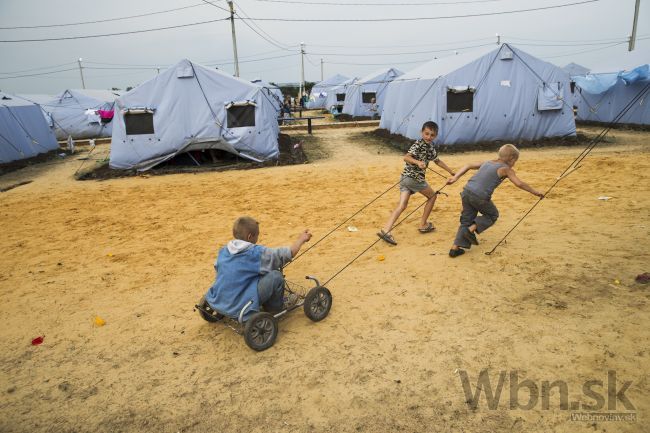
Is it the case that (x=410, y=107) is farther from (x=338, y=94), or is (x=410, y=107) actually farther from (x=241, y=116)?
(x=338, y=94)

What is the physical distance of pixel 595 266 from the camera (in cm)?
448

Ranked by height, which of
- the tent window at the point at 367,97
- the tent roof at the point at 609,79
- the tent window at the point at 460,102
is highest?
the tent roof at the point at 609,79

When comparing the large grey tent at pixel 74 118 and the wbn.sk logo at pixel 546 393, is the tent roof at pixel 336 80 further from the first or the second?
the wbn.sk logo at pixel 546 393

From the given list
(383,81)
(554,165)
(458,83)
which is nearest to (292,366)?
(554,165)

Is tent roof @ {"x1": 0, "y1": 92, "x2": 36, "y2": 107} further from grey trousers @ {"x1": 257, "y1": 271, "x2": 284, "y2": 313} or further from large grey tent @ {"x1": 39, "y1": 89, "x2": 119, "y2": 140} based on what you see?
grey trousers @ {"x1": 257, "y1": 271, "x2": 284, "y2": 313}

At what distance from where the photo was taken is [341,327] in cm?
369

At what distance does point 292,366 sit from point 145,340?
57.0 inches

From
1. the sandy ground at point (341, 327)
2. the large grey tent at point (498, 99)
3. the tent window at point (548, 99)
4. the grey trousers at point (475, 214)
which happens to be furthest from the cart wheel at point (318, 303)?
the tent window at point (548, 99)

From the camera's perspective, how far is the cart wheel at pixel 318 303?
12.0 feet

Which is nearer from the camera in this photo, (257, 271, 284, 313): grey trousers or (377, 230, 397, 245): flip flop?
(257, 271, 284, 313): grey trousers

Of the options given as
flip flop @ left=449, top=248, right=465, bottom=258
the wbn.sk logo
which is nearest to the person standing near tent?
flip flop @ left=449, top=248, right=465, bottom=258

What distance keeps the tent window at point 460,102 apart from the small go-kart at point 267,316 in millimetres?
12032

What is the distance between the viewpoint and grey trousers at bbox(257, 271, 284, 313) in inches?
136

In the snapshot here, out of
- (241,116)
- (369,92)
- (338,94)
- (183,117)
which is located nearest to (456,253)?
(241,116)
